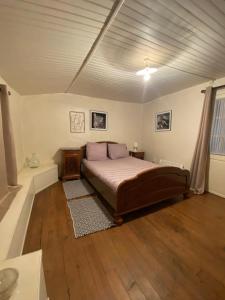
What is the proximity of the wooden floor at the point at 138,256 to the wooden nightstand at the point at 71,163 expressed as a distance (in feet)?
4.53

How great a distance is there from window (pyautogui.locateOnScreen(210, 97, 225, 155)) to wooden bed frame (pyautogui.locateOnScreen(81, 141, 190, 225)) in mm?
901

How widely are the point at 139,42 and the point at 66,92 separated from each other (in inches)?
102

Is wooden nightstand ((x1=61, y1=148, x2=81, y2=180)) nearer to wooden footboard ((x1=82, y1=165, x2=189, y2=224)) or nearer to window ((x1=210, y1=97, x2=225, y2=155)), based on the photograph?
wooden footboard ((x1=82, y1=165, x2=189, y2=224))

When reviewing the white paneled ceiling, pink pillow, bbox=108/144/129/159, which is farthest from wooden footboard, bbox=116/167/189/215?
pink pillow, bbox=108/144/129/159

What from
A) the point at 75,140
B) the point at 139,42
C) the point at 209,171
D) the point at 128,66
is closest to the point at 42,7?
the point at 139,42

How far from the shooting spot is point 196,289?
116 centimetres

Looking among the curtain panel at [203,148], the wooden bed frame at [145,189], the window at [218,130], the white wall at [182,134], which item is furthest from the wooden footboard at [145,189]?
the window at [218,130]

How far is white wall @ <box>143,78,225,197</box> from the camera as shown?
2.91 meters

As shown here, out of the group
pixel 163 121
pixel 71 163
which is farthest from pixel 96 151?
pixel 163 121

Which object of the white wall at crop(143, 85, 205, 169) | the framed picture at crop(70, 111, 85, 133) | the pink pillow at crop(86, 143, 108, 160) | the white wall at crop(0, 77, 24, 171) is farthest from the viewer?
the framed picture at crop(70, 111, 85, 133)

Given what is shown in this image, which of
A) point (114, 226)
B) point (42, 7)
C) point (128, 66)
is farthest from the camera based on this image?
point (128, 66)

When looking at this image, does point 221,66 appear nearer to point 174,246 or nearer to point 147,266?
point 174,246

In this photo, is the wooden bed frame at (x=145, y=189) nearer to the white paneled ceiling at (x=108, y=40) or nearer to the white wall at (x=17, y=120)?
the white paneled ceiling at (x=108, y=40)

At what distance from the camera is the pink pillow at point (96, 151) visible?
373 cm
